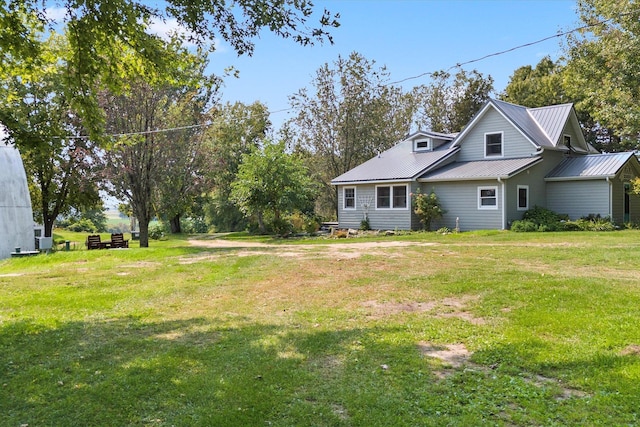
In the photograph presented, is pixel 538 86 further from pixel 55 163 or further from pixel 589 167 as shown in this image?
pixel 55 163

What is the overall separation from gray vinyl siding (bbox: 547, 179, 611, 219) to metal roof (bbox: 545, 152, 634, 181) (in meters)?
0.40

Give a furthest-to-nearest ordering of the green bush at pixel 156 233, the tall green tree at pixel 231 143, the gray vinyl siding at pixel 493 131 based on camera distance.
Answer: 1. the tall green tree at pixel 231 143
2. the green bush at pixel 156 233
3. the gray vinyl siding at pixel 493 131

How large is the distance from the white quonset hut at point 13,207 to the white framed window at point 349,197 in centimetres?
1575

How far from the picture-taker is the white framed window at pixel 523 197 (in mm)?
21828

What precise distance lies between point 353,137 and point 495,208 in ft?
56.0

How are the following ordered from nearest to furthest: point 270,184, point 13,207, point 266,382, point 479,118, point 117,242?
point 266,382
point 13,207
point 117,242
point 479,118
point 270,184

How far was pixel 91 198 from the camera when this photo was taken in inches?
1280

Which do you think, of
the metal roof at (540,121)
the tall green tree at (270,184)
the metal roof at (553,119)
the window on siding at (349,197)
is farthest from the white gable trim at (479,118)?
the tall green tree at (270,184)

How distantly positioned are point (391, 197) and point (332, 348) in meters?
19.9

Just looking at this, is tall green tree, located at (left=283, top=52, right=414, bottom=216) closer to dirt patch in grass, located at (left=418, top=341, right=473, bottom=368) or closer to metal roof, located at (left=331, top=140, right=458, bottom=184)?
metal roof, located at (left=331, top=140, right=458, bottom=184)

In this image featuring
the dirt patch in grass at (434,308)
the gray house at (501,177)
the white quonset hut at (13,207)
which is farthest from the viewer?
the gray house at (501,177)

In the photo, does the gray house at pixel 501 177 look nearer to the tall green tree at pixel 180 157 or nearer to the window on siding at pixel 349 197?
the window on siding at pixel 349 197

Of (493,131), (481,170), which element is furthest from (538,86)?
(481,170)

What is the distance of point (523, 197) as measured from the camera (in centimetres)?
A: 2206
